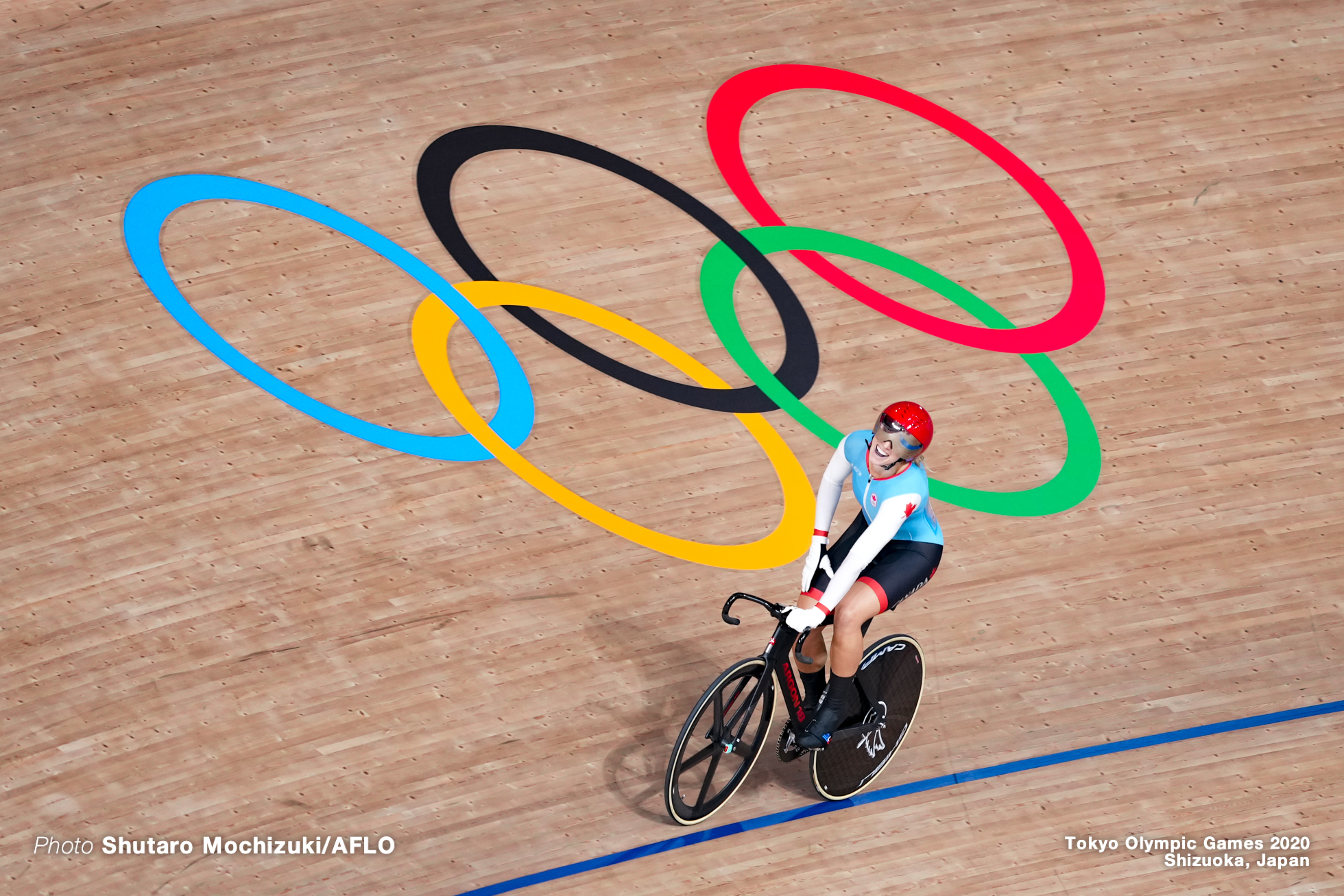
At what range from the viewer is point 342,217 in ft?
19.9

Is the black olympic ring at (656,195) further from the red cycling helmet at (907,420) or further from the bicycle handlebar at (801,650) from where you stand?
the red cycling helmet at (907,420)

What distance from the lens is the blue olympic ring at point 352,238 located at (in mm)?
→ 5340

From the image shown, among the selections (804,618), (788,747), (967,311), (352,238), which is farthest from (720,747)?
(352,238)

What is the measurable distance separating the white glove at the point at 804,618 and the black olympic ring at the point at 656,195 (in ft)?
6.79

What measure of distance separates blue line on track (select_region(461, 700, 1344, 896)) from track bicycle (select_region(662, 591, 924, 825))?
8 centimetres

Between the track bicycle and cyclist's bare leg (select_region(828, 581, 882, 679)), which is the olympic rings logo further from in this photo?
cyclist's bare leg (select_region(828, 581, 882, 679))

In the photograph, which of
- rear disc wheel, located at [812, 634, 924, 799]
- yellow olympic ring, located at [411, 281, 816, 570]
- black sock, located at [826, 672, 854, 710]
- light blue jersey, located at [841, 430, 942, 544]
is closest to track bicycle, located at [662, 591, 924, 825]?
rear disc wheel, located at [812, 634, 924, 799]

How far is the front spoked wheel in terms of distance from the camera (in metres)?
3.82

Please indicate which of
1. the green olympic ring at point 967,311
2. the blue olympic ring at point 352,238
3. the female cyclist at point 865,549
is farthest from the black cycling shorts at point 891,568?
the blue olympic ring at point 352,238

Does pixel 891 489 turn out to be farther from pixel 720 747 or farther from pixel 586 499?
pixel 586 499

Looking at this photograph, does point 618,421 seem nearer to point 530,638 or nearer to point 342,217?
point 530,638

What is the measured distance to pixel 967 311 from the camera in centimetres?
598

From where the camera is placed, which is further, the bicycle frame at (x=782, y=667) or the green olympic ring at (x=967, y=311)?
the green olympic ring at (x=967, y=311)

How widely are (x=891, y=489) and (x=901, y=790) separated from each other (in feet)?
4.71
